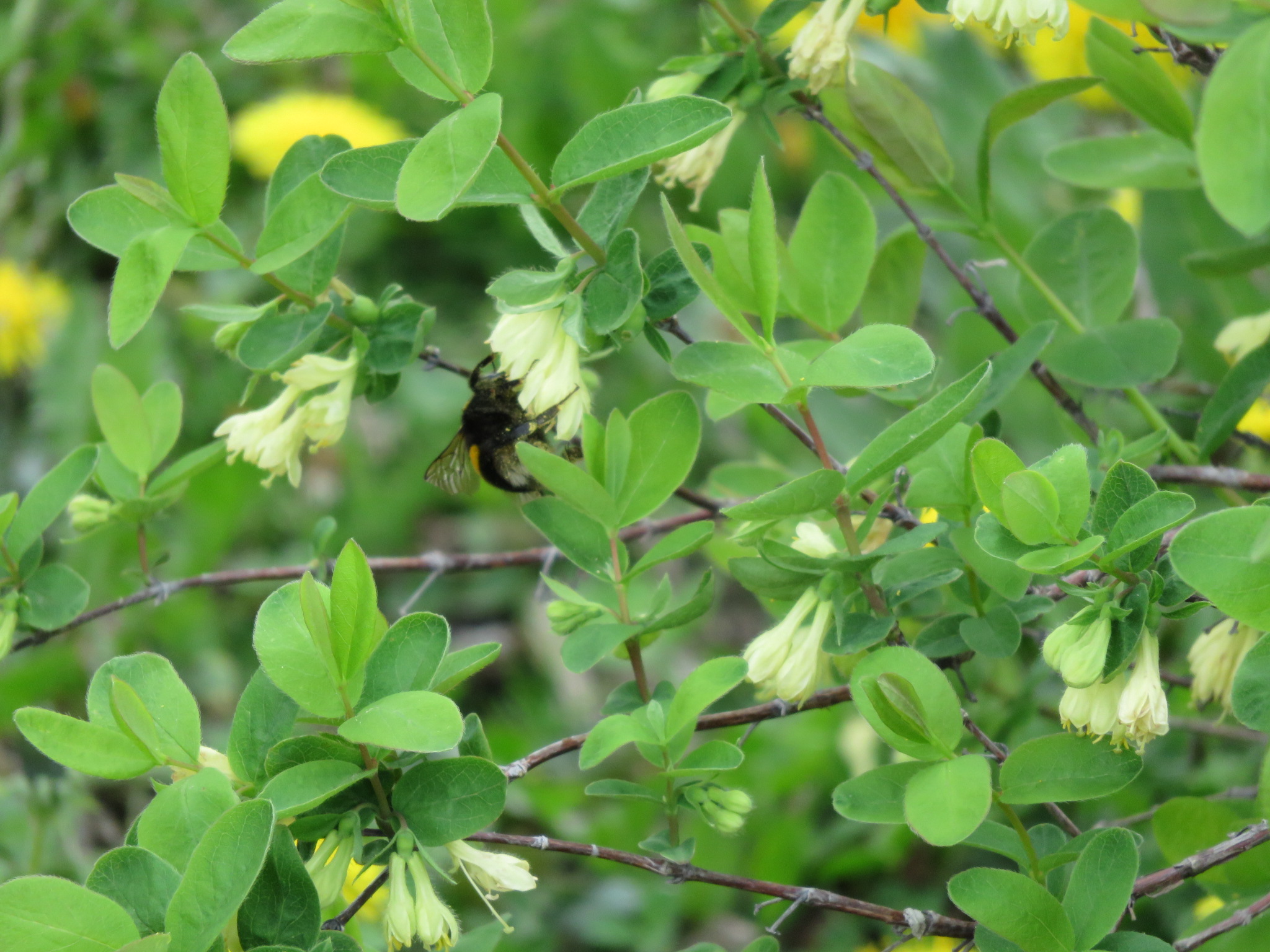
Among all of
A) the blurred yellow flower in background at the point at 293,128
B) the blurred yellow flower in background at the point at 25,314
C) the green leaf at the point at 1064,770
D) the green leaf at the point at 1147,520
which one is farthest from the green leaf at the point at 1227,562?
the blurred yellow flower in background at the point at 25,314

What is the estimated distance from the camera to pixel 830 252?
74cm

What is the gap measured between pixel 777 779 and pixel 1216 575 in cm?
108

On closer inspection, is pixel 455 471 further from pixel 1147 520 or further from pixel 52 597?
pixel 1147 520

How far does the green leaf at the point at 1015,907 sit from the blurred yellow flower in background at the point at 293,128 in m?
1.87

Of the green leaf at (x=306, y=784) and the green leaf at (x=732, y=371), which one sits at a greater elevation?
the green leaf at (x=732, y=371)

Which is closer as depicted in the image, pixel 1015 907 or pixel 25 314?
pixel 1015 907

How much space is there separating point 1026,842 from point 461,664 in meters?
0.33

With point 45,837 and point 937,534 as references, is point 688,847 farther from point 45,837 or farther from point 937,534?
point 45,837

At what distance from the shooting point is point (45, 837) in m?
1.24

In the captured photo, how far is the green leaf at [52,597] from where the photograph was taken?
2.46 ft

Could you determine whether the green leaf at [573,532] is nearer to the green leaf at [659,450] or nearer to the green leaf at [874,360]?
the green leaf at [659,450]

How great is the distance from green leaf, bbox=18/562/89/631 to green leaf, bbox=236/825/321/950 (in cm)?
31

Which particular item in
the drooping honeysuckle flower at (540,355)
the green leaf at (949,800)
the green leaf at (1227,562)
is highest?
the drooping honeysuckle flower at (540,355)

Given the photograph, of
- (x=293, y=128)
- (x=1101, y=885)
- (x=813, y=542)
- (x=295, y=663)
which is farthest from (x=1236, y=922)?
(x=293, y=128)
